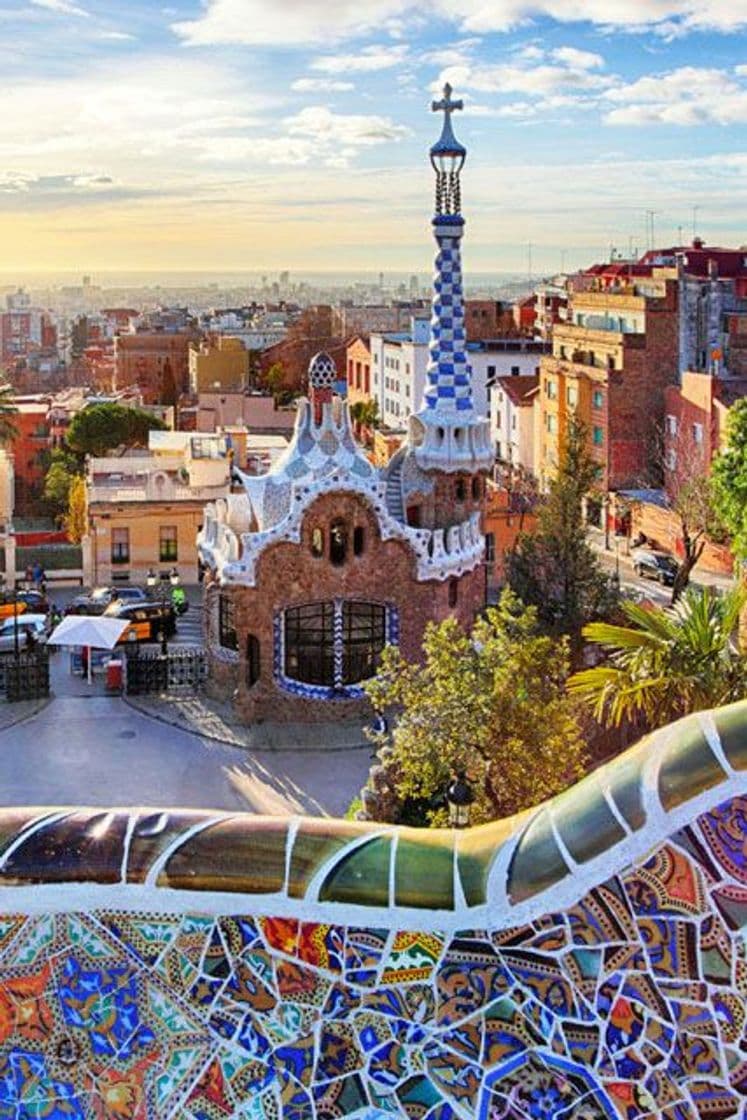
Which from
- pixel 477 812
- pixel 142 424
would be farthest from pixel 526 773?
pixel 142 424

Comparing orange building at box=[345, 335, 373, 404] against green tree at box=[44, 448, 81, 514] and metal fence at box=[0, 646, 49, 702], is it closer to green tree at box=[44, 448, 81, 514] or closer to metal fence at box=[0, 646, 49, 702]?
green tree at box=[44, 448, 81, 514]

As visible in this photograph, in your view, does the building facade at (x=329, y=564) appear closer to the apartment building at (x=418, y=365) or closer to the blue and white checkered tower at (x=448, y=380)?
the blue and white checkered tower at (x=448, y=380)

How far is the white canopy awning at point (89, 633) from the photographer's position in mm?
24297

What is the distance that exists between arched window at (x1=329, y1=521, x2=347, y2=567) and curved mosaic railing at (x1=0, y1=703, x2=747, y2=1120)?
1634 centimetres

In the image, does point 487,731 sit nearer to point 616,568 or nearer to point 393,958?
point 393,958

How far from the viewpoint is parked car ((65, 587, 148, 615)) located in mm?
29922

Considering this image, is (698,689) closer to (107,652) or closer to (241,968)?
(241,968)

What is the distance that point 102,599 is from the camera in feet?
100

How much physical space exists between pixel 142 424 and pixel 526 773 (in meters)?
40.8

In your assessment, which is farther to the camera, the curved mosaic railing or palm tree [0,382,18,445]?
palm tree [0,382,18,445]

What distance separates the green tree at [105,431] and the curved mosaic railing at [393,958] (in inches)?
1811

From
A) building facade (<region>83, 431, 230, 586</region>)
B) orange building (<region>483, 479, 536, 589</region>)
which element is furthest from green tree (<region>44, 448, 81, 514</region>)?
orange building (<region>483, 479, 536, 589</region>)

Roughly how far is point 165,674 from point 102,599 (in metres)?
6.69

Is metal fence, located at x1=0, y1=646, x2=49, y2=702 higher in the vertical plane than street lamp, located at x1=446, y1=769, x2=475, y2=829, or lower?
lower
